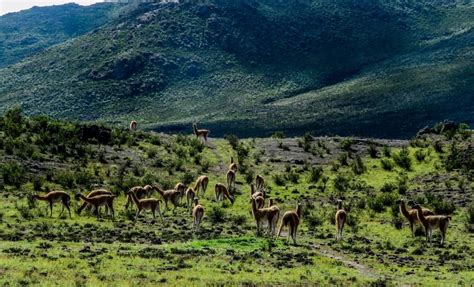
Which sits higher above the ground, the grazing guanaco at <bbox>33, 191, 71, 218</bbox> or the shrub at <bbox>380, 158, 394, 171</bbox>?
the shrub at <bbox>380, 158, 394, 171</bbox>

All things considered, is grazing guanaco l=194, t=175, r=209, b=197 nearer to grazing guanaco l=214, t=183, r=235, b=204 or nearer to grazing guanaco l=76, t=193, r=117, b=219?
grazing guanaco l=214, t=183, r=235, b=204

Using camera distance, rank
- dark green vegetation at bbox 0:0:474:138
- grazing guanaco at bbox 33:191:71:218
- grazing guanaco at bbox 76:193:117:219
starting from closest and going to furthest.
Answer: grazing guanaco at bbox 33:191:71:218
grazing guanaco at bbox 76:193:117:219
dark green vegetation at bbox 0:0:474:138

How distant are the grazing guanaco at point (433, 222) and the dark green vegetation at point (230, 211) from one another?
77 cm

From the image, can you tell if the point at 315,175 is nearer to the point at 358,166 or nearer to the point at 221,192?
the point at 358,166

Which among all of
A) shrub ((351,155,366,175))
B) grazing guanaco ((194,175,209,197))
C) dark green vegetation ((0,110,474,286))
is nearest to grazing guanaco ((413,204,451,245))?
dark green vegetation ((0,110,474,286))

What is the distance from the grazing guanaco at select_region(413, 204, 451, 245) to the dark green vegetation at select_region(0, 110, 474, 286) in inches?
30.5

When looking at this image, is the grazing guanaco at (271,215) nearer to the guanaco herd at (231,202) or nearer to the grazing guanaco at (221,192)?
the guanaco herd at (231,202)

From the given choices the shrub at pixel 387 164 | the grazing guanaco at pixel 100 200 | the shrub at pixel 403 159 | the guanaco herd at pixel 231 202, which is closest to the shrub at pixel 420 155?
the shrub at pixel 403 159

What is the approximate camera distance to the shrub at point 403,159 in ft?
159

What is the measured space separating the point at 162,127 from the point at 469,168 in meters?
72.3

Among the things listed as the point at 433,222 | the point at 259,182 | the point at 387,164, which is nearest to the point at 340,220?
the point at 433,222

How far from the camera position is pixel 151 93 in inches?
5335

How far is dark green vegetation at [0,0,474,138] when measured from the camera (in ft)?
370

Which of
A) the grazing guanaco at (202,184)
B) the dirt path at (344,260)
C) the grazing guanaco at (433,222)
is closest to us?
the dirt path at (344,260)
